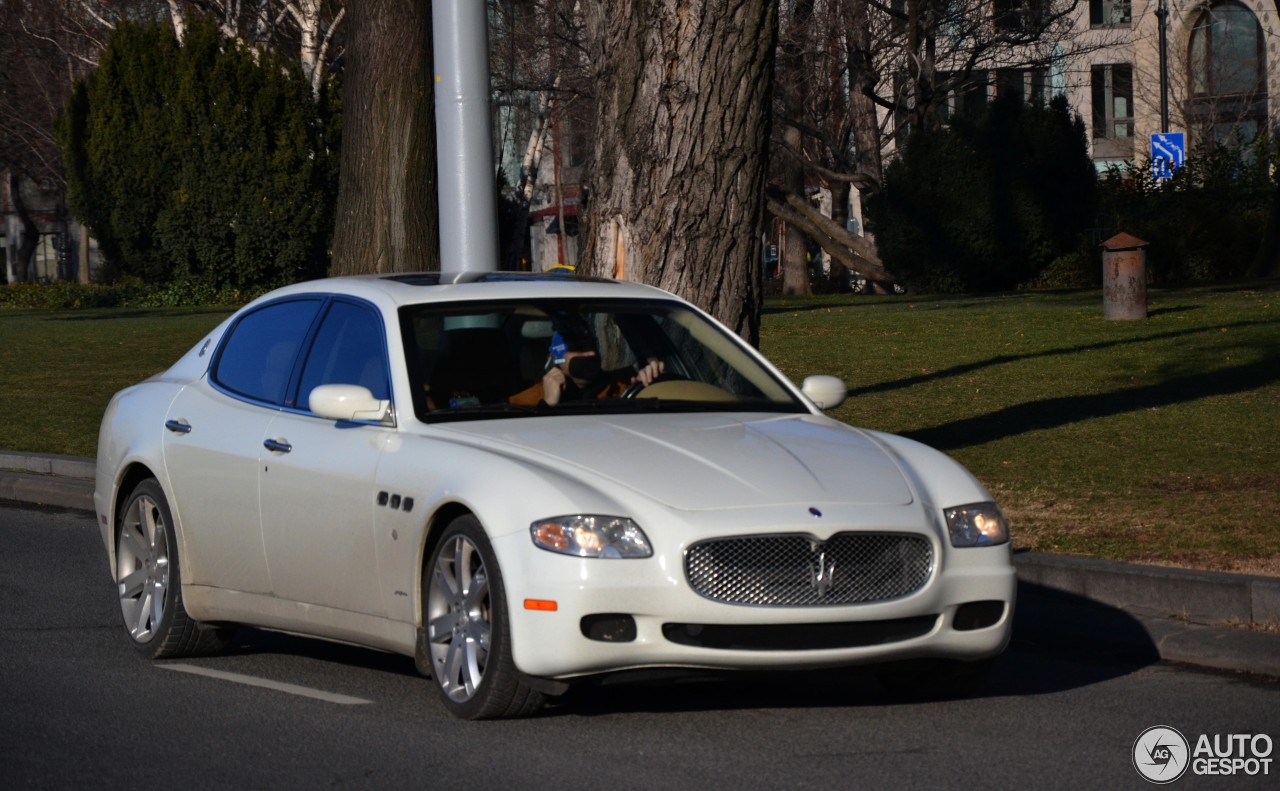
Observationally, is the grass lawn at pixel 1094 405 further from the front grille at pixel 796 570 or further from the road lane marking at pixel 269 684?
the road lane marking at pixel 269 684

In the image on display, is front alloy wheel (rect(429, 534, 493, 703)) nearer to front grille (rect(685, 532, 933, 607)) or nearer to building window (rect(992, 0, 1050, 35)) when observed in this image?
front grille (rect(685, 532, 933, 607))

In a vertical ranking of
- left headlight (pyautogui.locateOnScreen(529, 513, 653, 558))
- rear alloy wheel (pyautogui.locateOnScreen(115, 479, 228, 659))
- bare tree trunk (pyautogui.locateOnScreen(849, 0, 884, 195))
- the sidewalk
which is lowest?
the sidewalk

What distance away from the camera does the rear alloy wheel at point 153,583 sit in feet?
26.6

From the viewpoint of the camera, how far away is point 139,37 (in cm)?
4297

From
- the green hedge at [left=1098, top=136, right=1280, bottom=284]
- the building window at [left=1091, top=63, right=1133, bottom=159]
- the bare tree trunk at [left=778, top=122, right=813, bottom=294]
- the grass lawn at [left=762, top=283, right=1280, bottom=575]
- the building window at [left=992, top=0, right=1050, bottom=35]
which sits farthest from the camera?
the building window at [left=1091, top=63, right=1133, bottom=159]

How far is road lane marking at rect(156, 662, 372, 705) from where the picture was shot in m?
7.19

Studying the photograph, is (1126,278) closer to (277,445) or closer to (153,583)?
(153,583)

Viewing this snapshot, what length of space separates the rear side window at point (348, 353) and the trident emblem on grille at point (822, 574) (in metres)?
1.89

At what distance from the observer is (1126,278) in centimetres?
2386

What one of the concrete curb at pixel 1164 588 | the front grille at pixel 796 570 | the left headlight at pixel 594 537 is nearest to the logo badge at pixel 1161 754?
the front grille at pixel 796 570

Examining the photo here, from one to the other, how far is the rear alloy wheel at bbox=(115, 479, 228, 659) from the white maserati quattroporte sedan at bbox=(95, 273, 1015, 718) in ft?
0.04

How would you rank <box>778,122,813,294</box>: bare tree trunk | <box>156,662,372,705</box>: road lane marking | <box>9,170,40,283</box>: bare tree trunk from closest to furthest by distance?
1. <box>156,662,372,705</box>: road lane marking
2. <box>778,122,813,294</box>: bare tree trunk
3. <box>9,170,40,283</box>: bare tree trunk

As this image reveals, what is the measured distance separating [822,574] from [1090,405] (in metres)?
10.2

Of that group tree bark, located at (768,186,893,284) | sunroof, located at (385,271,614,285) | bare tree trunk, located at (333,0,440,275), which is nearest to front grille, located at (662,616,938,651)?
sunroof, located at (385,271,614,285)
